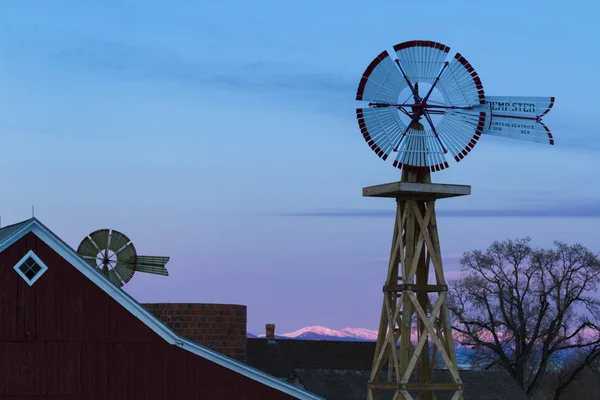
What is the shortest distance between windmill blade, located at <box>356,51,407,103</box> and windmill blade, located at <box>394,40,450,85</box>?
1.11 feet

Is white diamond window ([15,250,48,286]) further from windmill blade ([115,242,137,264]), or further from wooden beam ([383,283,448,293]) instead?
windmill blade ([115,242,137,264])

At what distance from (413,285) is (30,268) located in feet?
43.5

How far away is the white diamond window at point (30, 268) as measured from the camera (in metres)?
26.2

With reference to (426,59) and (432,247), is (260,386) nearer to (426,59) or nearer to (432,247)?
(432,247)

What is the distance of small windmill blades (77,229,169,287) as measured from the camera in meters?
40.6

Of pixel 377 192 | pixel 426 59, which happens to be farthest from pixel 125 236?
pixel 426 59

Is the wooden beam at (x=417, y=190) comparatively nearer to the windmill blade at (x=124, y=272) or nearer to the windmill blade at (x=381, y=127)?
the windmill blade at (x=381, y=127)

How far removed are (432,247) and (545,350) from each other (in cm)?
3298

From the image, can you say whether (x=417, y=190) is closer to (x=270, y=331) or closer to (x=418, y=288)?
(x=418, y=288)

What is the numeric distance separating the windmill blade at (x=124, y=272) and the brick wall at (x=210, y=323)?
3709 mm

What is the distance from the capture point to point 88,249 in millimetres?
40562

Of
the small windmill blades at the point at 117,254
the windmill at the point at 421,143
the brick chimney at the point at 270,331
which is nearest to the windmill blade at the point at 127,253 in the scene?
the small windmill blades at the point at 117,254

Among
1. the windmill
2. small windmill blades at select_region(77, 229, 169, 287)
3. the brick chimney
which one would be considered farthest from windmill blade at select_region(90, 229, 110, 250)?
the brick chimney

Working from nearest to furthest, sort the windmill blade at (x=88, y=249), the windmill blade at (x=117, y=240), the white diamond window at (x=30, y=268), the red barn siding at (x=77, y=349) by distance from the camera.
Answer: the red barn siding at (x=77, y=349) → the white diamond window at (x=30, y=268) → the windmill blade at (x=88, y=249) → the windmill blade at (x=117, y=240)
